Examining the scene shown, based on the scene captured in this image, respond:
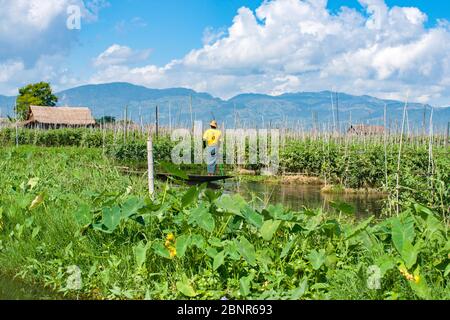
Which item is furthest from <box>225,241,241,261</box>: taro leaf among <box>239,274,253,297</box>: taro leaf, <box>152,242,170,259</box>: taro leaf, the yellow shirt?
the yellow shirt

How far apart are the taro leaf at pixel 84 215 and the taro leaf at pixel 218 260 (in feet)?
3.59

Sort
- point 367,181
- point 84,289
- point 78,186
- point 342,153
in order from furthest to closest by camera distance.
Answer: point 342,153 < point 367,181 < point 78,186 < point 84,289

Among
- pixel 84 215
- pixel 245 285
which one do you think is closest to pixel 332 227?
pixel 245 285

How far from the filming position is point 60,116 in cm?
3709

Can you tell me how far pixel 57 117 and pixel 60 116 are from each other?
43 centimetres

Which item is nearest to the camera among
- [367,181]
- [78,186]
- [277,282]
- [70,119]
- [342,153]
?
[277,282]

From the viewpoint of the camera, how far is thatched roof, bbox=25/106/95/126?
35.9 meters

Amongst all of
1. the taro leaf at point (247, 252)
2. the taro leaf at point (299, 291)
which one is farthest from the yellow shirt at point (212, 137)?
the taro leaf at point (299, 291)

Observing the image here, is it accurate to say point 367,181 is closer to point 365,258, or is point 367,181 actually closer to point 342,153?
point 342,153

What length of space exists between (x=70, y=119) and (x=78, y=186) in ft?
107

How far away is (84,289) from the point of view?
10.8 ft

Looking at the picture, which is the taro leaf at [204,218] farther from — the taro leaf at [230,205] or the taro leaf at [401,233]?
the taro leaf at [401,233]

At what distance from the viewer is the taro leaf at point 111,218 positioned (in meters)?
3.37
